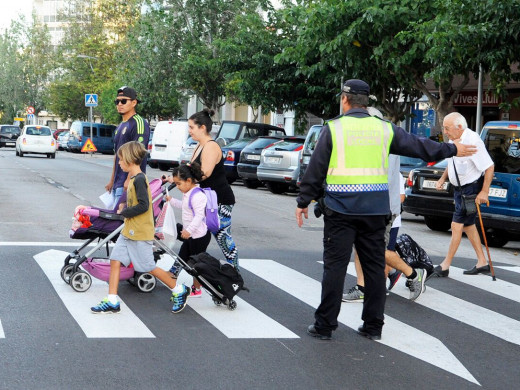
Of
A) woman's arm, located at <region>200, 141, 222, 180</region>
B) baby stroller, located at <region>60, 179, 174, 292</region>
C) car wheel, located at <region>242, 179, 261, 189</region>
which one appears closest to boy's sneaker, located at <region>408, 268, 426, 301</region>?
woman's arm, located at <region>200, 141, 222, 180</region>

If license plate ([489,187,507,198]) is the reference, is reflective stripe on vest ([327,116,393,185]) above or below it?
above

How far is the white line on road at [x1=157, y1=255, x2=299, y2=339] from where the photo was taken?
22.5 feet

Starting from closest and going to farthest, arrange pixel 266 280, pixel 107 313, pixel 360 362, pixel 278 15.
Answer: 1. pixel 360 362
2. pixel 107 313
3. pixel 266 280
4. pixel 278 15

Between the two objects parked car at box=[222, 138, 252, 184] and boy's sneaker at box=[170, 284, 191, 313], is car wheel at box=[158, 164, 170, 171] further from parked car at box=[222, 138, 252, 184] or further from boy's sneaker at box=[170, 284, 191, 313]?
boy's sneaker at box=[170, 284, 191, 313]

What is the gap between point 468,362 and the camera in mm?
6352

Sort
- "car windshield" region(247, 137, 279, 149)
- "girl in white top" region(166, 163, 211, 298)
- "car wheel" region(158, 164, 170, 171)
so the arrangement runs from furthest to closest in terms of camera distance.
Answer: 1. "car wheel" region(158, 164, 170, 171)
2. "car windshield" region(247, 137, 279, 149)
3. "girl in white top" region(166, 163, 211, 298)

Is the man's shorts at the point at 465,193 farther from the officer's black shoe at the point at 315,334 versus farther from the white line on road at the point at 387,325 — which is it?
the officer's black shoe at the point at 315,334

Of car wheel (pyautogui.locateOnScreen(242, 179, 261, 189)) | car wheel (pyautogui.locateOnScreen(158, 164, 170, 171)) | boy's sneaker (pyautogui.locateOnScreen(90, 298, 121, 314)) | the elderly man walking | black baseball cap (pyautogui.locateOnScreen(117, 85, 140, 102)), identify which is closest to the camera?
boy's sneaker (pyautogui.locateOnScreen(90, 298, 121, 314))

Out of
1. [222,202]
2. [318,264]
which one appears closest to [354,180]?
[222,202]

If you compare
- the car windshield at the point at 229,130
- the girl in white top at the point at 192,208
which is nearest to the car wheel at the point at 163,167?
the car windshield at the point at 229,130

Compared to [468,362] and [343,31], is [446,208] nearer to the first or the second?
[468,362]

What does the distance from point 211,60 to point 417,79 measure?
644 inches

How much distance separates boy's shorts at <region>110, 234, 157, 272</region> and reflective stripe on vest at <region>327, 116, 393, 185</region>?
1.76m

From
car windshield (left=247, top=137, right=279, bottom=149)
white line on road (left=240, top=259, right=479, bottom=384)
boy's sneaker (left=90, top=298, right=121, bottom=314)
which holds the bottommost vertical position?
white line on road (left=240, top=259, right=479, bottom=384)
